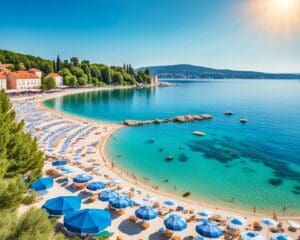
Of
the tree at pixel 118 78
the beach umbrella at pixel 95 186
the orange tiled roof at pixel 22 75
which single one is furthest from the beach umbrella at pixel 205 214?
the tree at pixel 118 78

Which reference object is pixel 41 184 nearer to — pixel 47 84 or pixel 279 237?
pixel 279 237

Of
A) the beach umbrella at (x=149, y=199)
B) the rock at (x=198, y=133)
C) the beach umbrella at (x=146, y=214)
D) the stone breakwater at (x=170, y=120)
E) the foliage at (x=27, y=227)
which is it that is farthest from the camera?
the stone breakwater at (x=170, y=120)

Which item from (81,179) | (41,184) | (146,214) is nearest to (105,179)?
(81,179)

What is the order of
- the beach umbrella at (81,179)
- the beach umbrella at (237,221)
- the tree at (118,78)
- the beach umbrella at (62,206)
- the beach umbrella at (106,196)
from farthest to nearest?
the tree at (118,78)
the beach umbrella at (81,179)
the beach umbrella at (106,196)
the beach umbrella at (237,221)
the beach umbrella at (62,206)

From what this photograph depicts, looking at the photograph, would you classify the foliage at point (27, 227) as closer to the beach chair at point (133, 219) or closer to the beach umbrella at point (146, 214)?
the beach umbrella at point (146, 214)

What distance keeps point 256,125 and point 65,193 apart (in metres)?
48.0

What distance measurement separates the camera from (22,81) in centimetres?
9150

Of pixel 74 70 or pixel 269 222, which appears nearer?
pixel 269 222

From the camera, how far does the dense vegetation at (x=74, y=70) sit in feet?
383

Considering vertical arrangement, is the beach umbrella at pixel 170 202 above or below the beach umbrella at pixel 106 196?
below

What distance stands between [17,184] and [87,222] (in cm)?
536

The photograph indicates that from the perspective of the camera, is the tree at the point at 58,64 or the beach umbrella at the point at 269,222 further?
the tree at the point at 58,64

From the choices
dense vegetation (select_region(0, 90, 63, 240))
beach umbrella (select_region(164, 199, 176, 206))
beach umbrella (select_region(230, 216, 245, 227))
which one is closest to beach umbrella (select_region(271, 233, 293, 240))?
beach umbrella (select_region(230, 216, 245, 227))

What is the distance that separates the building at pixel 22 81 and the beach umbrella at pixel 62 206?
8335cm
